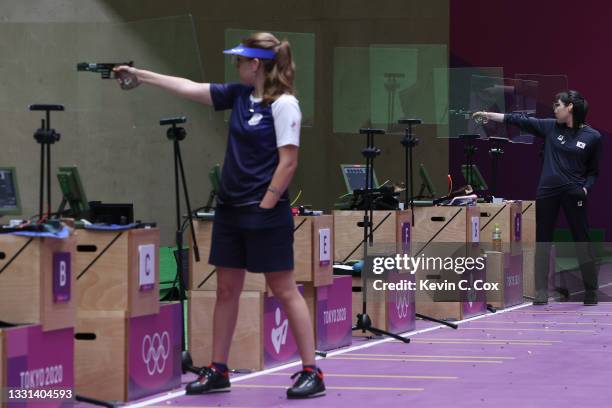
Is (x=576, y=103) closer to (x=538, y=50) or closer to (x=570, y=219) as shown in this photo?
(x=570, y=219)

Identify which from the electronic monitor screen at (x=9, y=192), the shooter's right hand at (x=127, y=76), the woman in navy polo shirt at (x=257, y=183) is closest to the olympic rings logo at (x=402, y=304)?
the woman in navy polo shirt at (x=257, y=183)

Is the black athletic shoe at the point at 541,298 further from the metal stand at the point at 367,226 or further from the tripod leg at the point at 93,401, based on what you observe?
the tripod leg at the point at 93,401

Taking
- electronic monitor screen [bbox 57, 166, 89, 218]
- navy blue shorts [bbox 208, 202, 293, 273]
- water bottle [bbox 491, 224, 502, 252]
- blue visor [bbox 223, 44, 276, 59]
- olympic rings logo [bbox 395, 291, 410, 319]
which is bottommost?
olympic rings logo [bbox 395, 291, 410, 319]

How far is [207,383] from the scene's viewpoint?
5949mm

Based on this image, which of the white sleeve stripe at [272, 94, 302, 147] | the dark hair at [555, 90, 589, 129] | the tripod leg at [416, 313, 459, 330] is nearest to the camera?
the white sleeve stripe at [272, 94, 302, 147]

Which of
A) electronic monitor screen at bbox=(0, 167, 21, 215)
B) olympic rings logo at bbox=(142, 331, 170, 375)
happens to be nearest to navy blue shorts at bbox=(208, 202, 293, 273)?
olympic rings logo at bbox=(142, 331, 170, 375)

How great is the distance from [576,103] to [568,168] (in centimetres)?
52

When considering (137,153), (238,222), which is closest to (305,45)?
(137,153)

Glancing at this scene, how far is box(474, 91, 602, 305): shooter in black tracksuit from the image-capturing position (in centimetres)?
1019

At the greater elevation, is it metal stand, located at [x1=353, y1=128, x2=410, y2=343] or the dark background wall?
the dark background wall

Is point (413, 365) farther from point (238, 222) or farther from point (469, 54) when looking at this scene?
point (469, 54)

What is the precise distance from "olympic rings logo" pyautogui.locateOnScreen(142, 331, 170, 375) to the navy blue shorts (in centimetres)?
46

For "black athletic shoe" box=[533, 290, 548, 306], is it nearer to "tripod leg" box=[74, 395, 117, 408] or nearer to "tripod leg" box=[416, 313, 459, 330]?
"tripod leg" box=[416, 313, 459, 330]

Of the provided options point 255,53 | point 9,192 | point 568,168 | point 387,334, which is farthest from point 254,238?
point 568,168
